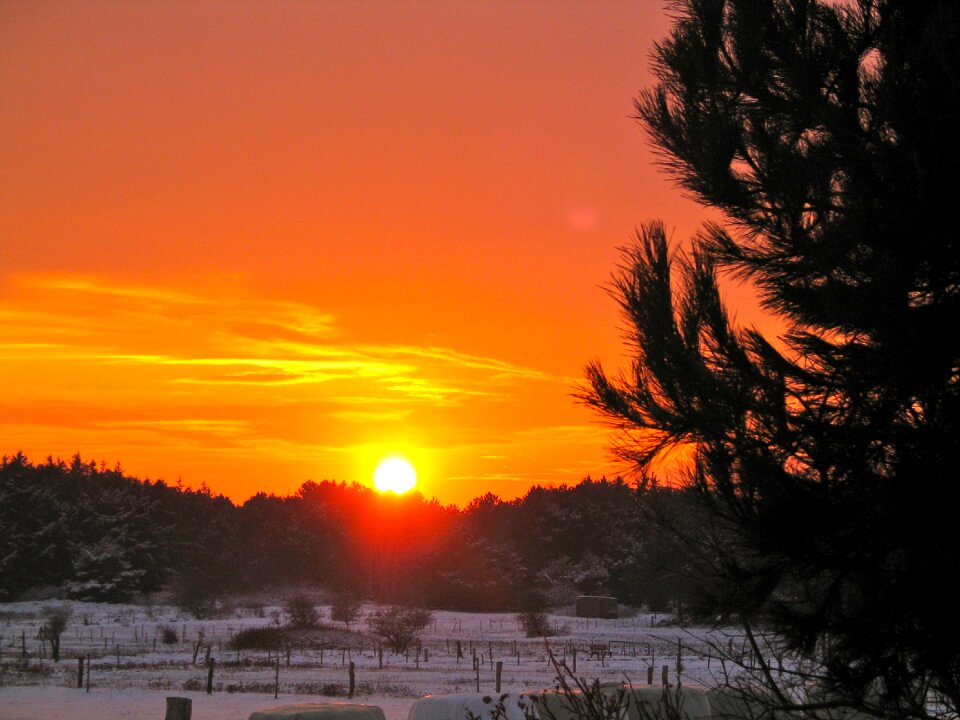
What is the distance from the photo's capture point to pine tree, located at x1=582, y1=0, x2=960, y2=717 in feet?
14.9

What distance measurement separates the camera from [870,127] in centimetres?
510

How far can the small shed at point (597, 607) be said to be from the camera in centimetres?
5047

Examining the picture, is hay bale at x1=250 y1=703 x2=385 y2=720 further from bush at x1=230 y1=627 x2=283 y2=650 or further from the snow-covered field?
bush at x1=230 y1=627 x2=283 y2=650

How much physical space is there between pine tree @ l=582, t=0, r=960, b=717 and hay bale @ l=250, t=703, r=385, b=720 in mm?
6901

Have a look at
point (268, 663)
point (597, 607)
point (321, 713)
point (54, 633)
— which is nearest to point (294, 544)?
point (597, 607)

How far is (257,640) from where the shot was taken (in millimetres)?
37719

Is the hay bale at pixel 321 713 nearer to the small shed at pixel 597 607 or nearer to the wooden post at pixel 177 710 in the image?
the wooden post at pixel 177 710

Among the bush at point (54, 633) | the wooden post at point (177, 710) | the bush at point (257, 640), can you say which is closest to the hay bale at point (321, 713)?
the wooden post at point (177, 710)

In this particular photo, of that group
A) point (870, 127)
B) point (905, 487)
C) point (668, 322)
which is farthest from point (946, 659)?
point (870, 127)

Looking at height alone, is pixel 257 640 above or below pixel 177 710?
below

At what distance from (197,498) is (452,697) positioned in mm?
61289

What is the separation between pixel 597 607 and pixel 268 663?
76.1 feet

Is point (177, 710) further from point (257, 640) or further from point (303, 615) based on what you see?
point (303, 615)

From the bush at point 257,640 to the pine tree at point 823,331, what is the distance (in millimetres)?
33472
